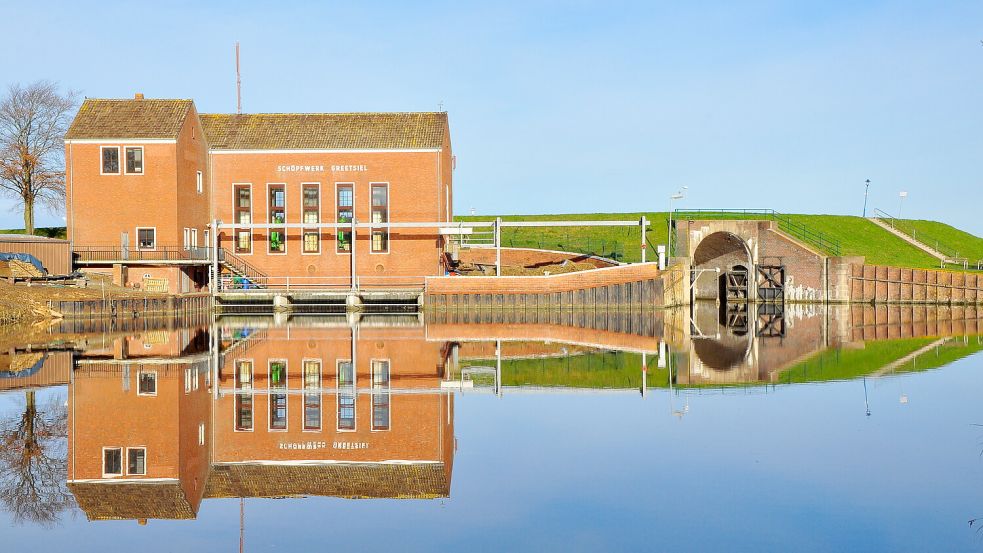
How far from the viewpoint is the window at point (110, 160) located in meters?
40.2

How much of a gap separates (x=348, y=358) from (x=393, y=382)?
4293 millimetres

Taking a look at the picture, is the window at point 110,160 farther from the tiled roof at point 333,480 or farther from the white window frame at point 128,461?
the tiled roof at point 333,480

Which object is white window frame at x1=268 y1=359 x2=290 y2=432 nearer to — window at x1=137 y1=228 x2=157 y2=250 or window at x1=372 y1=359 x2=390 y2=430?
window at x1=372 y1=359 x2=390 y2=430

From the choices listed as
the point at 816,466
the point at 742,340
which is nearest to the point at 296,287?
the point at 742,340

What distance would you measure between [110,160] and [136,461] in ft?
109

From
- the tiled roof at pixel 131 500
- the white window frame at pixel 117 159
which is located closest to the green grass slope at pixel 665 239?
the white window frame at pixel 117 159

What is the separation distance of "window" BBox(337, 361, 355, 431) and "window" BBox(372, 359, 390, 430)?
0.32 m

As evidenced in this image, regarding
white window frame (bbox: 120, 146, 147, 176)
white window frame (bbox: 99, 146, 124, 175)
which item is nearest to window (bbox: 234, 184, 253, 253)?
white window frame (bbox: 120, 146, 147, 176)

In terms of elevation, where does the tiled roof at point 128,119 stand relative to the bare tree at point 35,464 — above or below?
above

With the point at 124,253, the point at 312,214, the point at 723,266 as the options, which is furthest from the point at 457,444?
the point at 723,266

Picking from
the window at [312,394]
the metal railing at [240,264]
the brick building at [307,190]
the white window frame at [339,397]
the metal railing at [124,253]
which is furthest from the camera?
the metal railing at [240,264]

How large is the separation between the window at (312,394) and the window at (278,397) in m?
0.33

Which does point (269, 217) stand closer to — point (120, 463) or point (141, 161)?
point (141, 161)

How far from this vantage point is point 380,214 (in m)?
44.2
